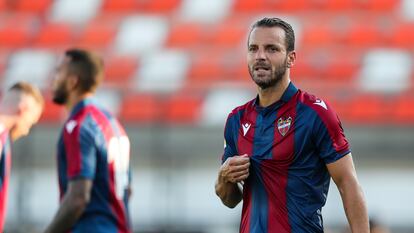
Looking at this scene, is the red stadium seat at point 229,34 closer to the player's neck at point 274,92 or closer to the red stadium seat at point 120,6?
the red stadium seat at point 120,6

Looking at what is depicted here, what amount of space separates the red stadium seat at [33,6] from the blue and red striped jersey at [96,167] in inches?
553

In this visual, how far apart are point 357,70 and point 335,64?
42 centimetres

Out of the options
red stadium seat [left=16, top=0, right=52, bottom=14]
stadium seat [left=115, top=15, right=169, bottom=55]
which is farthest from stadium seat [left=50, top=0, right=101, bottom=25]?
stadium seat [left=115, top=15, right=169, bottom=55]

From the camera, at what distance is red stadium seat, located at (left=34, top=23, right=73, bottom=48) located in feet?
61.4

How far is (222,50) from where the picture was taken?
18406 millimetres

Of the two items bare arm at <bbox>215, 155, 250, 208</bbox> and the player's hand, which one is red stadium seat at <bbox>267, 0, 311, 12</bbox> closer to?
bare arm at <bbox>215, 155, 250, 208</bbox>

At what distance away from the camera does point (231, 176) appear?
457 centimetres

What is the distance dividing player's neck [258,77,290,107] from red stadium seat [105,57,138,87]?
1314cm

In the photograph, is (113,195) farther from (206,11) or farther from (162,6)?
(162,6)

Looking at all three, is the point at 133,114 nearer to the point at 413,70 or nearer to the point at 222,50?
the point at 222,50

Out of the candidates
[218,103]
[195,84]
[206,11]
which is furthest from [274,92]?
[206,11]

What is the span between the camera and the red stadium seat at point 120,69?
58.8 ft

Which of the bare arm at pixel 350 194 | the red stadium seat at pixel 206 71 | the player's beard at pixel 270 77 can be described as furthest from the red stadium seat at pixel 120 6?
the bare arm at pixel 350 194

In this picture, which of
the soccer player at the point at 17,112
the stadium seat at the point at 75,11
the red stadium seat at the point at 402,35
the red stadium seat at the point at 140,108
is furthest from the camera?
the stadium seat at the point at 75,11
